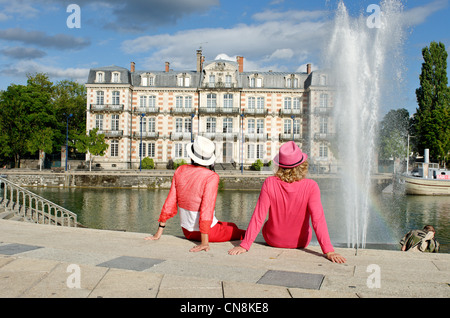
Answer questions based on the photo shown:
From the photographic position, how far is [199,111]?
166ft

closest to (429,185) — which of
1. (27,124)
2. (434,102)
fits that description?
(434,102)

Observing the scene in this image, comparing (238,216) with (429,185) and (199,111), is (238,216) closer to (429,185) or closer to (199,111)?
(429,185)

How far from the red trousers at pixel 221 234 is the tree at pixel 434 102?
4526 cm

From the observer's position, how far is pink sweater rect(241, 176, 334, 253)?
542 centimetres

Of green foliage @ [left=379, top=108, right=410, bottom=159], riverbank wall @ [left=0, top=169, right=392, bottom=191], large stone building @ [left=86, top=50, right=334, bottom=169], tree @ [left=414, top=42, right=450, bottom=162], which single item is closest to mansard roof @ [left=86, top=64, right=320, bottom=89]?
large stone building @ [left=86, top=50, right=334, bottom=169]

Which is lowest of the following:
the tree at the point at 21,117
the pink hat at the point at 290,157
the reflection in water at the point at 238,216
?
the reflection in water at the point at 238,216

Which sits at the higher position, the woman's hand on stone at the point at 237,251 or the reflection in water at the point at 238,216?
the woman's hand on stone at the point at 237,251

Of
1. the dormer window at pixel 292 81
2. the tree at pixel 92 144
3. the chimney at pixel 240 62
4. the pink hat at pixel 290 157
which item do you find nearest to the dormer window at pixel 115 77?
the tree at pixel 92 144

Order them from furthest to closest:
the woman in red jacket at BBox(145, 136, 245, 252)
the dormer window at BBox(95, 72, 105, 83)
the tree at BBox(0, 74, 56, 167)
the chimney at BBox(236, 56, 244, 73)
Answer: the chimney at BBox(236, 56, 244, 73), the tree at BBox(0, 74, 56, 167), the dormer window at BBox(95, 72, 105, 83), the woman in red jacket at BBox(145, 136, 245, 252)

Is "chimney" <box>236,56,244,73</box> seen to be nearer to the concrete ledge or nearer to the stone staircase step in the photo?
the stone staircase step

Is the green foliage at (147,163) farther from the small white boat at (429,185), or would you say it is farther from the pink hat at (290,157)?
the pink hat at (290,157)

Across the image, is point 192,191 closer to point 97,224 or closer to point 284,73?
point 97,224

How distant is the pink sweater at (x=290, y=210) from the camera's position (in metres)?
5.42

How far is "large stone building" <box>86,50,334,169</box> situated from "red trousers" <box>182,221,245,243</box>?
143ft
